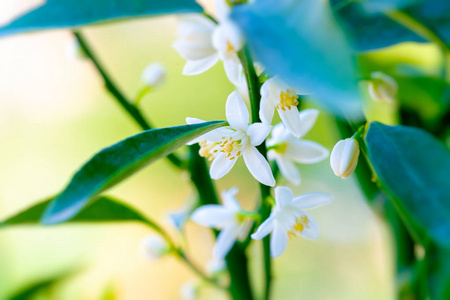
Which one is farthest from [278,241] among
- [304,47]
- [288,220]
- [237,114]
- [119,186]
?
[119,186]

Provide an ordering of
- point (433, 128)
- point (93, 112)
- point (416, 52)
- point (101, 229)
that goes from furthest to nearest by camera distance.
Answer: point (93, 112) → point (101, 229) → point (416, 52) → point (433, 128)

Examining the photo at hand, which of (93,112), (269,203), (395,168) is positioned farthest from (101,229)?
(395,168)

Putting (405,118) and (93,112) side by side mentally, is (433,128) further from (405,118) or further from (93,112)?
(93,112)

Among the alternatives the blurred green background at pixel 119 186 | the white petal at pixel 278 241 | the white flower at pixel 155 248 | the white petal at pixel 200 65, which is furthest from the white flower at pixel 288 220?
the blurred green background at pixel 119 186

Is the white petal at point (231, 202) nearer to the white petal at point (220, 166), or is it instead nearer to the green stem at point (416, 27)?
the white petal at point (220, 166)

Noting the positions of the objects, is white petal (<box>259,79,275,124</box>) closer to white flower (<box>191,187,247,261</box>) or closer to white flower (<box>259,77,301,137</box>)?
white flower (<box>259,77,301,137</box>)

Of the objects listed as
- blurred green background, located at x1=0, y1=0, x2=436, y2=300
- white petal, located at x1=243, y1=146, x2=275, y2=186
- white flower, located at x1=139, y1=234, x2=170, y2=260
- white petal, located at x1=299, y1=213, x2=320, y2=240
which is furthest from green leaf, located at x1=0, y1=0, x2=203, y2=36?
blurred green background, located at x1=0, y1=0, x2=436, y2=300
